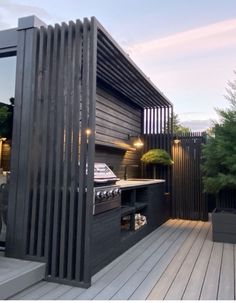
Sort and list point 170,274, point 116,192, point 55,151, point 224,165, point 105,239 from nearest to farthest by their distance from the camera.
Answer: point 55,151
point 170,274
point 105,239
point 116,192
point 224,165

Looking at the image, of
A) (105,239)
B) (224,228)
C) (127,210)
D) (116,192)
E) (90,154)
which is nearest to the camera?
(90,154)

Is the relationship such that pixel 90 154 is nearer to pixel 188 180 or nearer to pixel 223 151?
pixel 223 151

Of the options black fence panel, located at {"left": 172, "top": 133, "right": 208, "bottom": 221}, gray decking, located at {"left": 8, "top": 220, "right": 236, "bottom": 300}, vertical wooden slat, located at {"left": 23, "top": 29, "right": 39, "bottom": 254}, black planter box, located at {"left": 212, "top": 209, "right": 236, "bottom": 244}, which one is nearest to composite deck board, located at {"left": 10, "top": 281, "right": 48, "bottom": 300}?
gray decking, located at {"left": 8, "top": 220, "right": 236, "bottom": 300}

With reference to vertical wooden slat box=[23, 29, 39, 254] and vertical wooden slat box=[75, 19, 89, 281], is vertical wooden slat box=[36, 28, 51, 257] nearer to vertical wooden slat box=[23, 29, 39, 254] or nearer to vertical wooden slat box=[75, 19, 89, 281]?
vertical wooden slat box=[23, 29, 39, 254]

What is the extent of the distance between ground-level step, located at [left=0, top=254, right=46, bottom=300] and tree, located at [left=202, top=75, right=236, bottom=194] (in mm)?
3344

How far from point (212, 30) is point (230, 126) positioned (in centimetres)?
226

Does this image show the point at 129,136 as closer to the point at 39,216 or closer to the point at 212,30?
the point at 212,30

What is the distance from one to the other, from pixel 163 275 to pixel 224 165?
264 cm

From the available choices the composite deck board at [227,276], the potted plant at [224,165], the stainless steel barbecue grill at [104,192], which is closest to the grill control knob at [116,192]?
the stainless steel barbecue grill at [104,192]

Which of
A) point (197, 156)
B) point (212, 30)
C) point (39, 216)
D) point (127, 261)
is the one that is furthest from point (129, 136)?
point (39, 216)

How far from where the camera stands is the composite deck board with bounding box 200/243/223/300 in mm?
2545

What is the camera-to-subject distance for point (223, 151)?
473 cm

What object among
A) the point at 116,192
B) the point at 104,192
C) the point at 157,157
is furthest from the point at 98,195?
the point at 157,157

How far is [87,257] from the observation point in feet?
8.98
